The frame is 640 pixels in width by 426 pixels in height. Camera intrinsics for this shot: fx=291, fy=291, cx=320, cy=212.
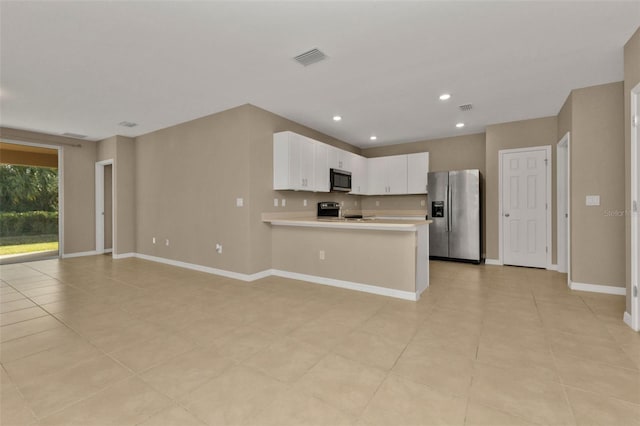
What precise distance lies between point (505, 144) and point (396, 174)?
83.9 inches

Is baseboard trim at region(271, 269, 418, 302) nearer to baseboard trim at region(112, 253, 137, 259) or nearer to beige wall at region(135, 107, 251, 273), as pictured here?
beige wall at region(135, 107, 251, 273)

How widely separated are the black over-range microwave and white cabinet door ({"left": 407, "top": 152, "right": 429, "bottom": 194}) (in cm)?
144

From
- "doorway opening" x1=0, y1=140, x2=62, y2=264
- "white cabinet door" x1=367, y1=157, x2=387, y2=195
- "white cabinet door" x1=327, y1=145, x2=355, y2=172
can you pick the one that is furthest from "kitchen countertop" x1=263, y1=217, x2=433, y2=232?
"doorway opening" x1=0, y1=140, x2=62, y2=264

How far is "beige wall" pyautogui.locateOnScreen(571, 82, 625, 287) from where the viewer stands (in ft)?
11.3

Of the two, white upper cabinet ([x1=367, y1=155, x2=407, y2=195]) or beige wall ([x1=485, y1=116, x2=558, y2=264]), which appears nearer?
beige wall ([x1=485, y1=116, x2=558, y2=264])

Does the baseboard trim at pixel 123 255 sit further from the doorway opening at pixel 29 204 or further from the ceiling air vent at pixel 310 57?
the ceiling air vent at pixel 310 57

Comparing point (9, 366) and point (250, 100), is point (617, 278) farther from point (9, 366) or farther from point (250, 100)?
point (9, 366)

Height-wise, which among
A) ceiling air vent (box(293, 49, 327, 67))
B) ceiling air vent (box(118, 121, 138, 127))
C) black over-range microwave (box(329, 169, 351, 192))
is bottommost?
black over-range microwave (box(329, 169, 351, 192))

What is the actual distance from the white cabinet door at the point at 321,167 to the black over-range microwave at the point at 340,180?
0.13 meters

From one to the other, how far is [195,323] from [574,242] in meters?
4.59

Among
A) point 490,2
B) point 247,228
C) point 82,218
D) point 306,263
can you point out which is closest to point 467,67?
point 490,2

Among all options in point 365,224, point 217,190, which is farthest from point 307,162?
point 365,224

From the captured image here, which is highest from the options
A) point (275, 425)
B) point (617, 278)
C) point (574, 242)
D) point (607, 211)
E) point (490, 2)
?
point (490, 2)

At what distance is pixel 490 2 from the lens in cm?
213
